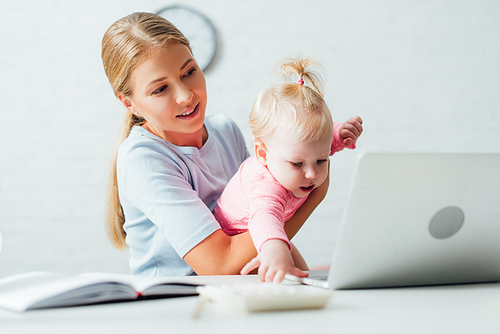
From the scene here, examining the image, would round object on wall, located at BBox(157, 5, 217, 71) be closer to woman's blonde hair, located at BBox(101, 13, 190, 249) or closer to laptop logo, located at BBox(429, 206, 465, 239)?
woman's blonde hair, located at BBox(101, 13, 190, 249)

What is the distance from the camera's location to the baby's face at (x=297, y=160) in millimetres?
1079

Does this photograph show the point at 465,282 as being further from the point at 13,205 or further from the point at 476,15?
the point at 476,15

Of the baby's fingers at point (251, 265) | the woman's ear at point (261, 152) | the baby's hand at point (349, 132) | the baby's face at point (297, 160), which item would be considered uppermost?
the baby's hand at point (349, 132)

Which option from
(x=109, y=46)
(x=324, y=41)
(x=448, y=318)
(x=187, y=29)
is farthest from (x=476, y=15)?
(x=448, y=318)

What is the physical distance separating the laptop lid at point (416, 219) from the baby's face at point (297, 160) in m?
0.43

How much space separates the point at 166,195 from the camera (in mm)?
1088

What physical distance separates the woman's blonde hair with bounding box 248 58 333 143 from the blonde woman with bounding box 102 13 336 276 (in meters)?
0.19

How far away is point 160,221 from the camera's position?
1.09 meters

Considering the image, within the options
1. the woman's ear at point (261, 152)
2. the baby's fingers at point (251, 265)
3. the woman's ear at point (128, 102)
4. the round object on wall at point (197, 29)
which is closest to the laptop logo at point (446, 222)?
the baby's fingers at point (251, 265)

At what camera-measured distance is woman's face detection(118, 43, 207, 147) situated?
117cm

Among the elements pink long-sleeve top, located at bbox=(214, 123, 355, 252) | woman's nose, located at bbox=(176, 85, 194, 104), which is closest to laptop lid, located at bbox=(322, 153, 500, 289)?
Result: pink long-sleeve top, located at bbox=(214, 123, 355, 252)

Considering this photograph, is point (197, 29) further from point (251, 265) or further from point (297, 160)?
point (251, 265)

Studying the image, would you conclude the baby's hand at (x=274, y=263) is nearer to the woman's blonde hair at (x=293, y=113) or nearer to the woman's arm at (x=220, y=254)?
the woman's arm at (x=220, y=254)

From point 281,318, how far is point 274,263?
27 cm
